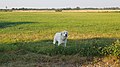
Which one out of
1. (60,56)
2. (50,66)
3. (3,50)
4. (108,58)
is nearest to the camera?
(50,66)

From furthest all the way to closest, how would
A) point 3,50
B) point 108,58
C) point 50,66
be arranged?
point 3,50 → point 108,58 → point 50,66

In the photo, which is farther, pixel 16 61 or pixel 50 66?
pixel 16 61

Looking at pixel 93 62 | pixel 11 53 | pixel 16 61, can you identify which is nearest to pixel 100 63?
pixel 93 62

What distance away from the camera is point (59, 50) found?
35.6ft

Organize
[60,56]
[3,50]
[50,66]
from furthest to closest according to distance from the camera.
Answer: [3,50]
[60,56]
[50,66]

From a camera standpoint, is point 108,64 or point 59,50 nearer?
point 108,64

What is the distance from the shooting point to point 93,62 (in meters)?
9.52

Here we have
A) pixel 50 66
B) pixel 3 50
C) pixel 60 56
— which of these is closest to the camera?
pixel 50 66

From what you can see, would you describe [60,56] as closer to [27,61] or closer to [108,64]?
[27,61]

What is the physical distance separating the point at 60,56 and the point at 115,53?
1.95 metres

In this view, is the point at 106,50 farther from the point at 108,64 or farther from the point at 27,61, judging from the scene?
the point at 27,61

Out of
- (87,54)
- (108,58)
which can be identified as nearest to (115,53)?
(108,58)

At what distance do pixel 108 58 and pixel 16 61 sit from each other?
3.00 m

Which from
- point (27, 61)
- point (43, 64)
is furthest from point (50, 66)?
point (27, 61)
